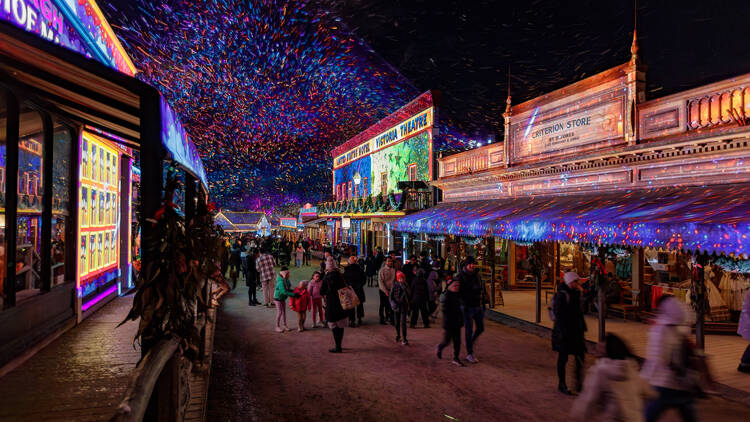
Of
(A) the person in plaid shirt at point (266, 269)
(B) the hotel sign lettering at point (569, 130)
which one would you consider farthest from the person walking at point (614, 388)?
(A) the person in plaid shirt at point (266, 269)

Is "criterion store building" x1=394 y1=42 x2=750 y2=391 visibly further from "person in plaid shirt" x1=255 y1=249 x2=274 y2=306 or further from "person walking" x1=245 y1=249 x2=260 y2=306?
"person walking" x1=245 y1=249 x2=260 y2=306

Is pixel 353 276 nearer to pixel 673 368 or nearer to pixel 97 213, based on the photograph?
pixel 97 213

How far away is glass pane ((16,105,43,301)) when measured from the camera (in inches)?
265

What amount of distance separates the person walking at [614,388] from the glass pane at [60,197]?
28.8 feet

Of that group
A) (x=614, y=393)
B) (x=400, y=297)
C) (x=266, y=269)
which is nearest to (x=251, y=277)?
(x=266, y=269)

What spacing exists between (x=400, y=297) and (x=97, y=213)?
7458mm

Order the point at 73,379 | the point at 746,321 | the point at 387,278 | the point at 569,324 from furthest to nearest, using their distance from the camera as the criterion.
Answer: the point at 387,278 → the point at 746,321 → the point at 569,324 → the point at 73,379

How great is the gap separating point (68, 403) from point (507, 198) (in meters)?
12.9

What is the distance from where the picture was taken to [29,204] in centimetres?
707

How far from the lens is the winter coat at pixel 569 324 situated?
6.58 metres

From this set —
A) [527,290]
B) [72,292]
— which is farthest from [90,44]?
[527,290]

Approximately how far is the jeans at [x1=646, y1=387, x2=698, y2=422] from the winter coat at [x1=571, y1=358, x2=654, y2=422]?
10 centimetres

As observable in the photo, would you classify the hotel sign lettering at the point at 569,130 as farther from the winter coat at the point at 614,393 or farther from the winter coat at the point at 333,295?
the winter coat at the point at 614,393

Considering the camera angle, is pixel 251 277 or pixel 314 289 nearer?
pixel 314 289
